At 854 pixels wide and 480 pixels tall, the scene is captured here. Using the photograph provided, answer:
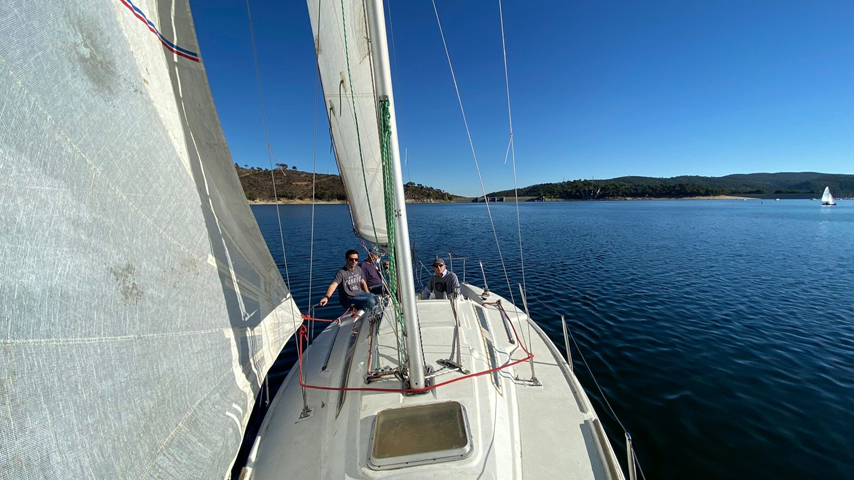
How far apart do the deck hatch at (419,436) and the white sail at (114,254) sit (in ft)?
3.80

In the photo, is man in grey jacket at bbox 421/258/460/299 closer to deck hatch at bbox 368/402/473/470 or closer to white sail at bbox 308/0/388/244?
white sail at bbox 308/0/388/244

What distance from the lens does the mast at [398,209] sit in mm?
2568

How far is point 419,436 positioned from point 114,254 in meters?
2.55

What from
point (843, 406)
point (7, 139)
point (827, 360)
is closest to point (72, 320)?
point (7, 139)

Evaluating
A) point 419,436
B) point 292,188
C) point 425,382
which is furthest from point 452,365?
point 292,188

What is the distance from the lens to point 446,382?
3311mm

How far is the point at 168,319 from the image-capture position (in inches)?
72.9

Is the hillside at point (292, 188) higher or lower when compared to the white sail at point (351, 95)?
higher

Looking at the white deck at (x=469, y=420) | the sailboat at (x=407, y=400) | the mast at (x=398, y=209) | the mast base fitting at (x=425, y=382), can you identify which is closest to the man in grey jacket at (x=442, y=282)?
the sailboat at (x=407, y=400)

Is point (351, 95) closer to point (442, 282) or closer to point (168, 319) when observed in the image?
point (168, 319)

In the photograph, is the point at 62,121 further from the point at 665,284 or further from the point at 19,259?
the point at 665,284

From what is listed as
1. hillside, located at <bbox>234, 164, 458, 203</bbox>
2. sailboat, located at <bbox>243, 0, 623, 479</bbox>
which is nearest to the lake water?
sailboat, located at <bbox>243, 0, 623, 479</bbox>

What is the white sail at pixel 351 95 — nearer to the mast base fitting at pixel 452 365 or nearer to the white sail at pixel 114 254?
the white sail at pixel 114 254

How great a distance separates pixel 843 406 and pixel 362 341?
27.8ft
